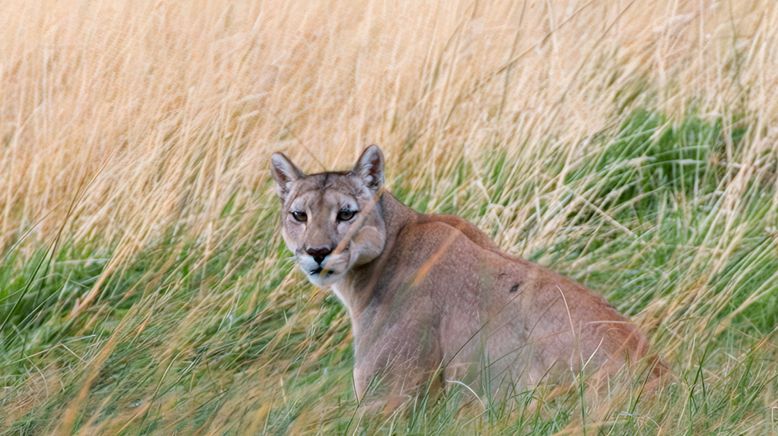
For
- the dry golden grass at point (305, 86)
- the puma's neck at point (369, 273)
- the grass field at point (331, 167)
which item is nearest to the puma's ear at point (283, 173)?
the puma's neck at point (369, 273)

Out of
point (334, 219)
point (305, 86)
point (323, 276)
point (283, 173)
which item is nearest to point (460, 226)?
→ point (334, 219)

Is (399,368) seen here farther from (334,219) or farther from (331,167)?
(331,167)

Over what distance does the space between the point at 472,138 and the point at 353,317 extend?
1755 mm

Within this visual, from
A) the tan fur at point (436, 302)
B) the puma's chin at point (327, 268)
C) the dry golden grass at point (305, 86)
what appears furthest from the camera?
the dry golden grass at point (305, 86)

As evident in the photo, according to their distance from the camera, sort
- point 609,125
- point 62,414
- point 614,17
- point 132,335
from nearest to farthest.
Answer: point 62,414, point 132,335, point 609,125, point 614,17

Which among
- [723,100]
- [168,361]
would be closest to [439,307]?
[168,361]

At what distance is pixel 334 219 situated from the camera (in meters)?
5.50

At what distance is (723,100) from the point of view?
7184 millimetres

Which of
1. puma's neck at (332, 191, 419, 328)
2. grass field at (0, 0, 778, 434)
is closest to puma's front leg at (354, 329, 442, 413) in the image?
grass field at (0, 0, 778, 434)

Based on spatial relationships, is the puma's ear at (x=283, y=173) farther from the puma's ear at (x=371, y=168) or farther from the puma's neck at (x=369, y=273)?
the puma's neck at (x=369, y=273)

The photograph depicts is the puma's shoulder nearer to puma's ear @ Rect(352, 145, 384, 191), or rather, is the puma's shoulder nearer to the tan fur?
the tan fur

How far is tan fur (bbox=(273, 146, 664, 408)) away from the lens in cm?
506

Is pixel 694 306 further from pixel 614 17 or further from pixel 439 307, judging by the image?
pixel 614 17

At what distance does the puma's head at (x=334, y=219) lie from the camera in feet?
17.7
